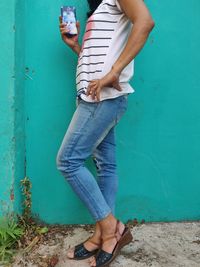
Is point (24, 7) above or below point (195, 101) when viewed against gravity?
above

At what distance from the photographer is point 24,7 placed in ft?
8.98

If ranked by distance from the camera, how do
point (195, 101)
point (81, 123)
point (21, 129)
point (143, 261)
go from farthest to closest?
point (195, 101) < point (21, 129) < point (143, 261) < point (81, 123)

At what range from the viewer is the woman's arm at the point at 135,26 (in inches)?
84.7

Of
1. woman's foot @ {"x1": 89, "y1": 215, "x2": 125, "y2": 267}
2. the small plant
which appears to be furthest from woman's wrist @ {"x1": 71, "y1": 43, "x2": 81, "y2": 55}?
the small plant

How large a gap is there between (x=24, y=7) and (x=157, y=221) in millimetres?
1760

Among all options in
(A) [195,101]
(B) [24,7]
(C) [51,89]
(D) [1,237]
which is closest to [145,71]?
(A) [195,101]

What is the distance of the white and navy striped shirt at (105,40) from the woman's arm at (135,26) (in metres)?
0.09

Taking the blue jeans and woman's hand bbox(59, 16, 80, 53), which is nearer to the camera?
the blue jeans

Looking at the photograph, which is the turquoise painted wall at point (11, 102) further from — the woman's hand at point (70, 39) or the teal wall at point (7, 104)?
the woman's hand at point (70, 39)

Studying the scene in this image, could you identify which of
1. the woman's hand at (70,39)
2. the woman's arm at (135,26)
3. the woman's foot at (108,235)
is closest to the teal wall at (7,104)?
the woman's hand at (70,39)

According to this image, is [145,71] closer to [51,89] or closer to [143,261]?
[51,89]

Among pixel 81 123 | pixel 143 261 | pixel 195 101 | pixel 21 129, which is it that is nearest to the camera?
pixel 81 123

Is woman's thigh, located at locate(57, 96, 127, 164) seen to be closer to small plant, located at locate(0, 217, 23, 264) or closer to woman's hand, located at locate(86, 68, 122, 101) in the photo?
woman's hand, located at locate(86, 68, 122, 101)

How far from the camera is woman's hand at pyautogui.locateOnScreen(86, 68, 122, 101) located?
2.24 m
